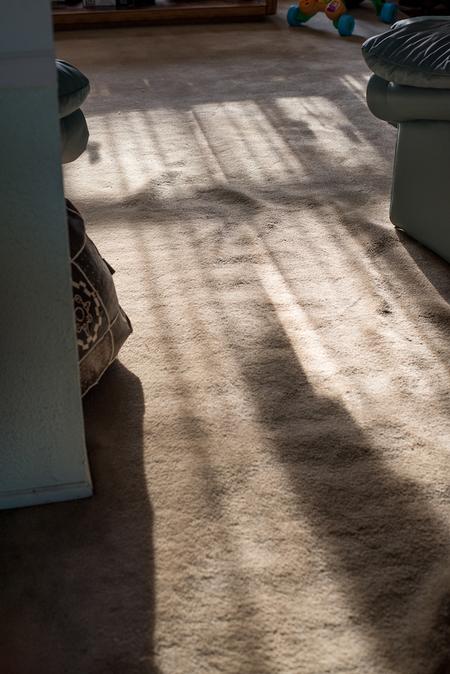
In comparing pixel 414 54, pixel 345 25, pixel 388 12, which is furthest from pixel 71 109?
pixel 388 12

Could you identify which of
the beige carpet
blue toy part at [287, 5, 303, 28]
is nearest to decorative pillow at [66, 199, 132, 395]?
the beige carpet

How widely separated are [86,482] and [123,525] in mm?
106

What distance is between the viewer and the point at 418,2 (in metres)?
4.89

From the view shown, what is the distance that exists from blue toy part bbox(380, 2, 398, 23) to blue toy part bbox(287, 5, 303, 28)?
444 mm

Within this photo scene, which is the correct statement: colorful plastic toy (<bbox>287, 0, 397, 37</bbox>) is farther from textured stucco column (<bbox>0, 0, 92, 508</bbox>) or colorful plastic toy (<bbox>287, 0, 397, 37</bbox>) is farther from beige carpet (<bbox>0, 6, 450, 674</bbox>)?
textured stucco column (<bbox>0, 0, 92, 508</bbox>)

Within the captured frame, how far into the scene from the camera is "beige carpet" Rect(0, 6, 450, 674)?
123 cm

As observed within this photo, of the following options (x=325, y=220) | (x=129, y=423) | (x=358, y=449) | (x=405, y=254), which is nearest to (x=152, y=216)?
(x=325, y=220)

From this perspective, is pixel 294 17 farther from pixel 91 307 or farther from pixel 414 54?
pixel 91 307

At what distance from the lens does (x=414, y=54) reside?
201 cm

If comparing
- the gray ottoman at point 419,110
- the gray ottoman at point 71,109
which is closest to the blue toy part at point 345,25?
the gray ottoman at point 419,110

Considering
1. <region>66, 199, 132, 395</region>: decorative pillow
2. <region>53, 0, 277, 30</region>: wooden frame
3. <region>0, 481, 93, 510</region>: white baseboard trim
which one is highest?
<region>66, 199, 132, 395</region>: decorative pillow

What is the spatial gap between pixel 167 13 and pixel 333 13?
0.89 meters

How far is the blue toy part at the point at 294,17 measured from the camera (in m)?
4.51

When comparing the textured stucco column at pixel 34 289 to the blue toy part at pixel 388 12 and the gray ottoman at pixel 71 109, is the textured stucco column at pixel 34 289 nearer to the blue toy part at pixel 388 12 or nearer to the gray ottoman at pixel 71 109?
the gray ottoman at pixel 71 109
